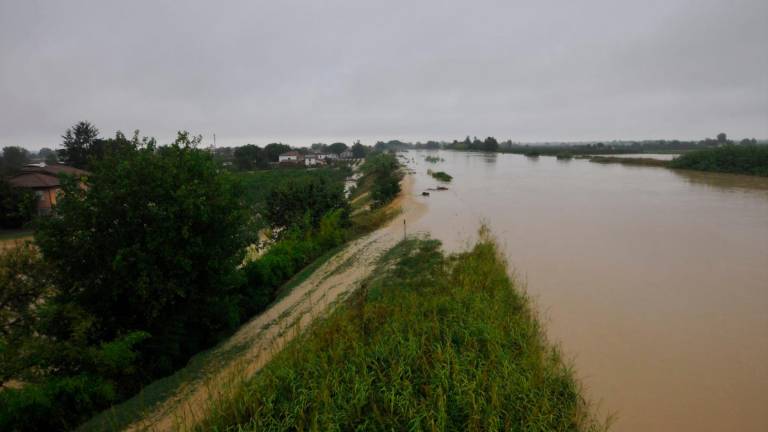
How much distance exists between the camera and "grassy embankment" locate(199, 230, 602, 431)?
4742 mm

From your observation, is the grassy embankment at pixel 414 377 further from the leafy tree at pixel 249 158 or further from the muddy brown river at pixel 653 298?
the leafy tree at pixel 249 158

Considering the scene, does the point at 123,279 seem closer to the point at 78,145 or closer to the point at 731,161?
A: the point at 78,145

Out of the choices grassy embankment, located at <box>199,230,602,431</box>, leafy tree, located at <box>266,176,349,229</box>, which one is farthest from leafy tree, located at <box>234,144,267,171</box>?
grassy embankment, located at <box>199,230,602,431</box>

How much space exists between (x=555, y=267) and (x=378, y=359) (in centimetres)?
915

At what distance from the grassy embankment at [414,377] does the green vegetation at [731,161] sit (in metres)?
51.2

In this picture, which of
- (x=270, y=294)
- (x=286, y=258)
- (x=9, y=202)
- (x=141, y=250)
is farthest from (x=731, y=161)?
(x=9, y=202)

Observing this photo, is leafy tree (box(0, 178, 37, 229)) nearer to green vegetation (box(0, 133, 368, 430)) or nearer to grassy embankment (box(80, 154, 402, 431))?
grassy embankment (box(80, 154, 402, 431))

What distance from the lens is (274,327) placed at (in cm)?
955

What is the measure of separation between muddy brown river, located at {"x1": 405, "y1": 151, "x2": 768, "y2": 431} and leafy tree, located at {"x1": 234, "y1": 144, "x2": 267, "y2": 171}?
53204 mm

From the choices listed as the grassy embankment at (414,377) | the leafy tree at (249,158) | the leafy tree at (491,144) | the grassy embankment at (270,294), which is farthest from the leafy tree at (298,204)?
the leafy tree at (491,144)

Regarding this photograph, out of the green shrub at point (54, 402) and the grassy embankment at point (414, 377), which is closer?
the grassy embankment at point (414, 377)

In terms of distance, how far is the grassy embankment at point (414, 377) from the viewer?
187 inches

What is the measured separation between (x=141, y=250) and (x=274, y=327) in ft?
11.6

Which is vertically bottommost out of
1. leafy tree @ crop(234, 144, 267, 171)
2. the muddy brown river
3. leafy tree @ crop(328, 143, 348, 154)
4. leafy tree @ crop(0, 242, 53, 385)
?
the muddy brown river
